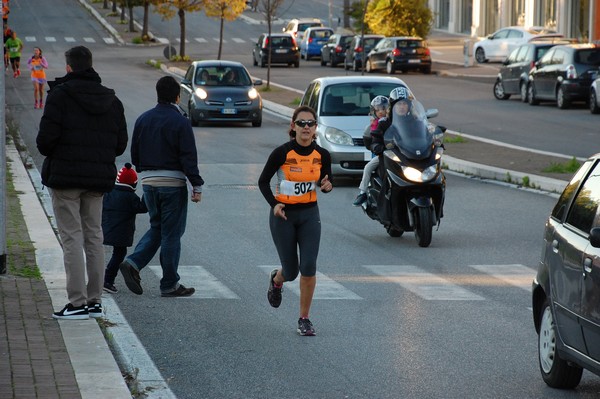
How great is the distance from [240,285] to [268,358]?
295 centimetres

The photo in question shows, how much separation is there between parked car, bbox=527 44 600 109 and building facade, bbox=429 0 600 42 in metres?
18.1

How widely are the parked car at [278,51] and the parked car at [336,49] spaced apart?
143 centimetres

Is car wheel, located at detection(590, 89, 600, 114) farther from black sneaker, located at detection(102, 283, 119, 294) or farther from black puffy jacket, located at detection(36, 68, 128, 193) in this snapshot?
black puffy jacket, located at detection(36, 68, 128, 193)

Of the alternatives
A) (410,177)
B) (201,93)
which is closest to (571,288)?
(410,177)

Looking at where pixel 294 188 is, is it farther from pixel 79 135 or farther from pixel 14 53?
pixel 14 53

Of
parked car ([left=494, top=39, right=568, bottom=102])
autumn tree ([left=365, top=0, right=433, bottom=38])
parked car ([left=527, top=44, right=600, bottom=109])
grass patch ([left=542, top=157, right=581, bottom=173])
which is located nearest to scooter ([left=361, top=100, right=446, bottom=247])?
grass patch ([left=542, top=157, right=581, bottom=173])

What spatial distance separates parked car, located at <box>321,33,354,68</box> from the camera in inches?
2354

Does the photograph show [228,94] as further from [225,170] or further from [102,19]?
[102,19]

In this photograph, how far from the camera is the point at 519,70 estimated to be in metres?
39.8

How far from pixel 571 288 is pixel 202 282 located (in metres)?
5.03

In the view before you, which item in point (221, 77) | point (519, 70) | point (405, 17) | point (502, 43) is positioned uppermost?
point (405, 17)

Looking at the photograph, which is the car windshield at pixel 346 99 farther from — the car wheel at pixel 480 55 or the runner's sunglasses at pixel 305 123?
the car wheel at pixel 480 55

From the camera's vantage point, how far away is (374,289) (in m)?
11.6

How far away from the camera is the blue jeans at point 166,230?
1096 centimetres
